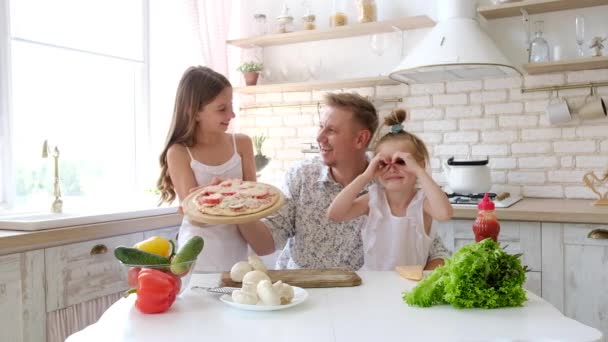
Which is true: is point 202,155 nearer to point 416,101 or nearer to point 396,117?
point 396,117

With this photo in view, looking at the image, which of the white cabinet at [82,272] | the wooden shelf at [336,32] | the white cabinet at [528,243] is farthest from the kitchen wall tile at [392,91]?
the white cabinet at [82,272]

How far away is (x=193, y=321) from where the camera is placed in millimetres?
1140

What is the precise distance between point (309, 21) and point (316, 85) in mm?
425

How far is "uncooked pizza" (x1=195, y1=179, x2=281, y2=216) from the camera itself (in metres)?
1.59

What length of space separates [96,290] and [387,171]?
1.25 metres

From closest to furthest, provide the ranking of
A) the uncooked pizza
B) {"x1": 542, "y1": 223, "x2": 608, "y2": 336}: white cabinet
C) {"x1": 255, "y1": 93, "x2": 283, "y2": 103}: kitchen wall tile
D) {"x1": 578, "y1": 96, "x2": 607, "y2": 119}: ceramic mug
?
the uncooked pizza → {"x1": 542, "y1": 223, "x2": 608, "y2": 336}: white cabinet → {"x1": 578, "y1": 96, "x2": 607, "y2": 119}: ceramic mug → {"x1": 255, "y1": 93, "x2": 283, "y2": 103}: kitchen wall tile

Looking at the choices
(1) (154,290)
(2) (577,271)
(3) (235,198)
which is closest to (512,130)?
(2) (577,271)

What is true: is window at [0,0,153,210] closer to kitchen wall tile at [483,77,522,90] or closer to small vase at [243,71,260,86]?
small vase at [243,71,260,86]

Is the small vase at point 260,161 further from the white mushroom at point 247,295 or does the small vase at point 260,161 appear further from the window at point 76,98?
the white mushroom at point 247,295

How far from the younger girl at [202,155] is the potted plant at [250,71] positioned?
1.60 m

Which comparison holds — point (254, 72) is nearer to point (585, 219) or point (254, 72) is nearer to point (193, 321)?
point (585, 219)

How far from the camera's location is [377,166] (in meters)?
1.86

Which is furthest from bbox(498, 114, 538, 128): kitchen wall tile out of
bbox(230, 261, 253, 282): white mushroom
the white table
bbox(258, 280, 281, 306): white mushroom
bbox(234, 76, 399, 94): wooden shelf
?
bbox(258, 280, 281, 306): white mushroom

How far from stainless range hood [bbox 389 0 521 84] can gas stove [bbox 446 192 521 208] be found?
66 cm
